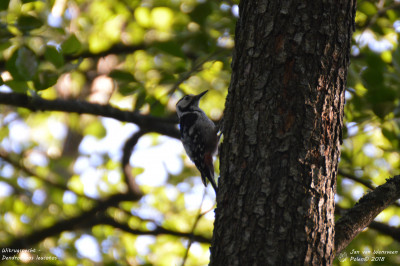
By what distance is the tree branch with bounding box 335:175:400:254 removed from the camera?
194cm

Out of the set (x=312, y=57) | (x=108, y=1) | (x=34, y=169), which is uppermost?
(x=108, y=1)

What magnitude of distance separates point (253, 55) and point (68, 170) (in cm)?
691

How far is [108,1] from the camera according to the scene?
644 cm

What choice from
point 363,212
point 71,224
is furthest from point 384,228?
point 71,224

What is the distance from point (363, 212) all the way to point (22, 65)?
2.28 m

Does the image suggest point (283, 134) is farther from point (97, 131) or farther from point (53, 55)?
point (97, 131)

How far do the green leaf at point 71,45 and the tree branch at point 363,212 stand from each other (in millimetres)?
2159

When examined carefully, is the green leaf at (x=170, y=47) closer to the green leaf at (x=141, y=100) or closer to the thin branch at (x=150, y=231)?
the green leaf at (x=141, y=100)

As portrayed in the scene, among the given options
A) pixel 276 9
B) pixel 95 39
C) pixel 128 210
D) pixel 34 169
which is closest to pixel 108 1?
pixel 95 39

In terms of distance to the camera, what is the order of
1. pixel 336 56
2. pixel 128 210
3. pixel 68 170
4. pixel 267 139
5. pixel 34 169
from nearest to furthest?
pixel 267 139 < pixel 336 56 < pixel 128 210 < pixel 34 169 < pixel 68 170

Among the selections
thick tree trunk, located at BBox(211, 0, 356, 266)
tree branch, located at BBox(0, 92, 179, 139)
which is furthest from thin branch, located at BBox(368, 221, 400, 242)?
tree branch, located at BBox(0, 92, 179, 139)

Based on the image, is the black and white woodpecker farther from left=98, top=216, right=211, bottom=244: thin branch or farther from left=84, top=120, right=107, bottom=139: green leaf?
left=84, top=120, right=107, bottom=139: green leaf

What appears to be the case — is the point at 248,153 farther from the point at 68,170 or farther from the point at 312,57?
the point at 68,170

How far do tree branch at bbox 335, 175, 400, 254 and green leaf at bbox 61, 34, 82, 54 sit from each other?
216cm
